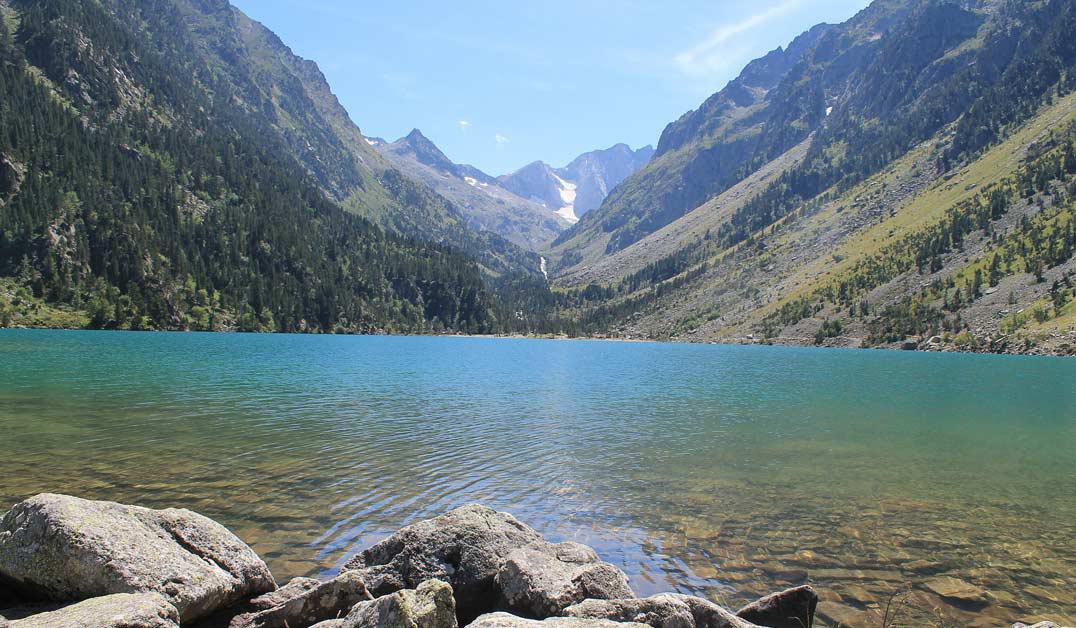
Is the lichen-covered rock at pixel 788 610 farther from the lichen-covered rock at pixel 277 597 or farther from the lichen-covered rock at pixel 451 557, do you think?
the lichen-covered rock at pixel 277 597

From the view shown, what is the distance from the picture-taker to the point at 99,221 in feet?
558

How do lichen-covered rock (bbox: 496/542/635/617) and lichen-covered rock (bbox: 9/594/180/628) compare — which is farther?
lichen-covered rock (bbox: 496/542/635/617)

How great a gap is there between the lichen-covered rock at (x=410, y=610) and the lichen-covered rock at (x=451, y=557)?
3017 millimetres

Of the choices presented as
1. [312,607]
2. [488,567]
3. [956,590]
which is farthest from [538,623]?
[956,590]

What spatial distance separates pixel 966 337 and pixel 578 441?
16111 cm

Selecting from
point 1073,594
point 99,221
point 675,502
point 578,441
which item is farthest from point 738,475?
point 99,221

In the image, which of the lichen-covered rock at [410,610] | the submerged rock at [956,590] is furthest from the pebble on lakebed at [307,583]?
the submerged rock at [956,590]

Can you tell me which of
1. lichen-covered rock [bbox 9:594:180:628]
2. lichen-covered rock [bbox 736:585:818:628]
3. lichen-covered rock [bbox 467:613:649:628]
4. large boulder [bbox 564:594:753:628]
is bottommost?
lichen-covered rock [bbox 736:585:818:628]

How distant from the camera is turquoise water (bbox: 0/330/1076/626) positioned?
15578 mm

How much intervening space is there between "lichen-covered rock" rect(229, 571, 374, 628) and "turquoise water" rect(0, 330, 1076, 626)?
419cm

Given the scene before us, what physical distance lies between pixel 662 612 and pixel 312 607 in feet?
20.0

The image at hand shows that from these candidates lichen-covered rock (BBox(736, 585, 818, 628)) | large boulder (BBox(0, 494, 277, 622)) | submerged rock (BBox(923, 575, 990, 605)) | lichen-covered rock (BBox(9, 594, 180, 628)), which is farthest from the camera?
submerged rock (BBox(923, 575, 990, 605))

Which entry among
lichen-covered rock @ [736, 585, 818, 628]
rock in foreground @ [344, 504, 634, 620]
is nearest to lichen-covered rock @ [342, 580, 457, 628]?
rock in foreground @ [344, 504, 634, 620]

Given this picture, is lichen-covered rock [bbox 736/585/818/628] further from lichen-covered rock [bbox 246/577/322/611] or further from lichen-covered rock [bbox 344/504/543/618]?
lichen-covered rock [bbox 246/577/322/611]
